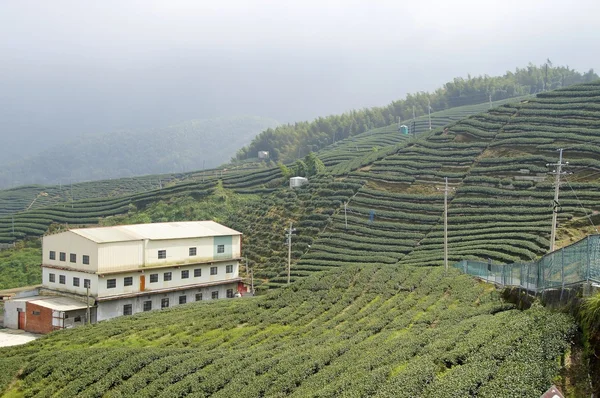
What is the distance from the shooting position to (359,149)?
94938mm

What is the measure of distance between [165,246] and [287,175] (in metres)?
35.6

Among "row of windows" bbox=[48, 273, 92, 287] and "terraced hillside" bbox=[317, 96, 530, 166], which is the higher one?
"terraced hillside" bbox=[317, 96, 530, 166]

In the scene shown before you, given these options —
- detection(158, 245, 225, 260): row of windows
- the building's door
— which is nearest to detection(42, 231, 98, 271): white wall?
the building's door

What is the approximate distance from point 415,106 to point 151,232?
109 metres

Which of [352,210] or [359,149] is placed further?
[359,149]

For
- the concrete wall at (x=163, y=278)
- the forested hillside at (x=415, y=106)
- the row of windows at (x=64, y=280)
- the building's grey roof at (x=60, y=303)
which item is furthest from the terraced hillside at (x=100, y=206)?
the forested hillside at (x=415, y=106)

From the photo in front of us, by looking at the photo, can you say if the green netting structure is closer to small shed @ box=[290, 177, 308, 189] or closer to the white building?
the white building

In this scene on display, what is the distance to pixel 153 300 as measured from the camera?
39.5 meters

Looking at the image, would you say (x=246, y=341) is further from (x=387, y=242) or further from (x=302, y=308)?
(x=387, y=242)

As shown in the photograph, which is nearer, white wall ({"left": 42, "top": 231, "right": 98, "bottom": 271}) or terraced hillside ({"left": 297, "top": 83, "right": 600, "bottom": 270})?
white wall ({"left": 42, "top": 231, "right": 98, "bottom": 271})

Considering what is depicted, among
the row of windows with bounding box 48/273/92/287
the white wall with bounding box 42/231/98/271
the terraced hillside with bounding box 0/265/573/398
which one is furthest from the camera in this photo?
the row of windows with bounding box 48/273/92/287

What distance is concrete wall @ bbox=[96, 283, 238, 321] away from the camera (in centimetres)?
3668

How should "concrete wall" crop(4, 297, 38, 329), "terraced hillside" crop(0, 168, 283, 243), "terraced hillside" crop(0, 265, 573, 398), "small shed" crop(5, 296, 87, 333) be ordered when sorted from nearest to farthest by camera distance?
"terraced hillside" crop(0, 265, 573, 398) → "small shed" crop(5, 296, 87, 333) → "concrete wall" crop(4, 297, 38, 329) → "terraced hillside" crop(0, 168, 283, 243)

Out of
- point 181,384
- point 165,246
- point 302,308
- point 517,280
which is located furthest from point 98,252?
point 517,280
